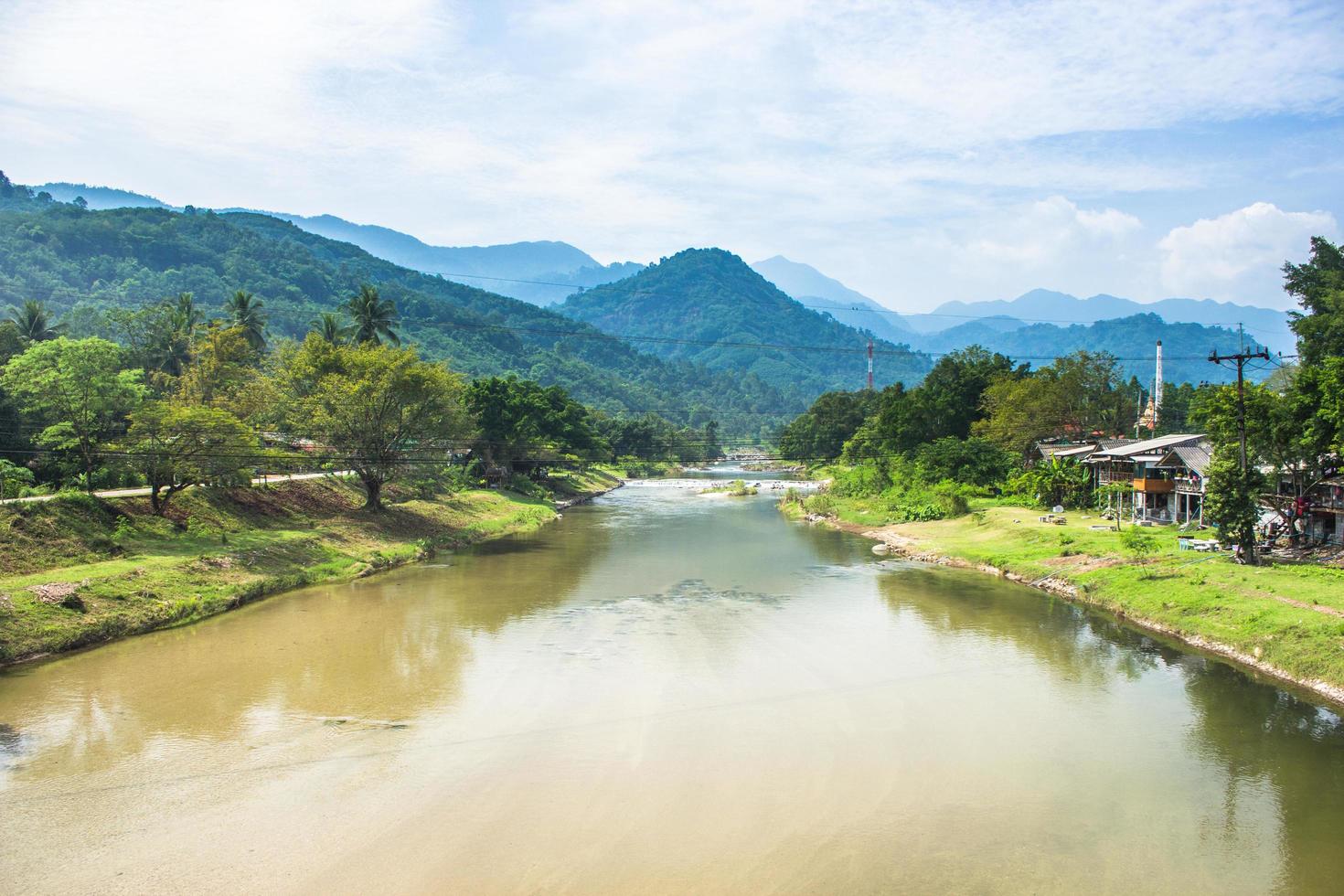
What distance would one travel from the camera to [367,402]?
4134 centimetres

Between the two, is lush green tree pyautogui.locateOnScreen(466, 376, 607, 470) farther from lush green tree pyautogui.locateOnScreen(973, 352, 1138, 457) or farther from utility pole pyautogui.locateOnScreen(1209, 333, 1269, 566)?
utility pole pyautogui.locateOnScreen(1209, 333, 1269, 566)

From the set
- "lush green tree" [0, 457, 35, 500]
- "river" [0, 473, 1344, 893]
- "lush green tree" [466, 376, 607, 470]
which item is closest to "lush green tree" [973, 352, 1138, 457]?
"lush green tree" [466, 376, 607, 470]

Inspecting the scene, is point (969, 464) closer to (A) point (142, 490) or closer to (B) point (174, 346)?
(A) point (142, 490)

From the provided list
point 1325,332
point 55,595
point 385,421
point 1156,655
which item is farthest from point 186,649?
point 1325,332

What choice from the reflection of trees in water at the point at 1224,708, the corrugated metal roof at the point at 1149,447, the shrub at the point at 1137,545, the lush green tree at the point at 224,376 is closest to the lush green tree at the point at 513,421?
the lush green tree at the point at 224,376

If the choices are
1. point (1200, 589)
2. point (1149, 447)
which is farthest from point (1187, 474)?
point (1200, 589)

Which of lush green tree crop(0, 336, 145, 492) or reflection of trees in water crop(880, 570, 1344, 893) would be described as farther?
lush green tree crop(0, 336, 145, 492)

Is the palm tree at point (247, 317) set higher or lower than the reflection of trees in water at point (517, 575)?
higher

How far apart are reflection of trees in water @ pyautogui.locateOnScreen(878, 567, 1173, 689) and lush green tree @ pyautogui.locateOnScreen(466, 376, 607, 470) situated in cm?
3452

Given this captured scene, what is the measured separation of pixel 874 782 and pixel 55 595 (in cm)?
2143

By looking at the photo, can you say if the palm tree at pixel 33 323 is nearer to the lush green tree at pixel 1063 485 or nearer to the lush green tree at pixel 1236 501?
the lush green tree at pixel 1063 485

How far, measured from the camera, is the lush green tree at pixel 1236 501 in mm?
26750

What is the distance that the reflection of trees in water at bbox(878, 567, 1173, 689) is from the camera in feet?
74.2

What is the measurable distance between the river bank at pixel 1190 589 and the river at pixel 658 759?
880 millimetres
